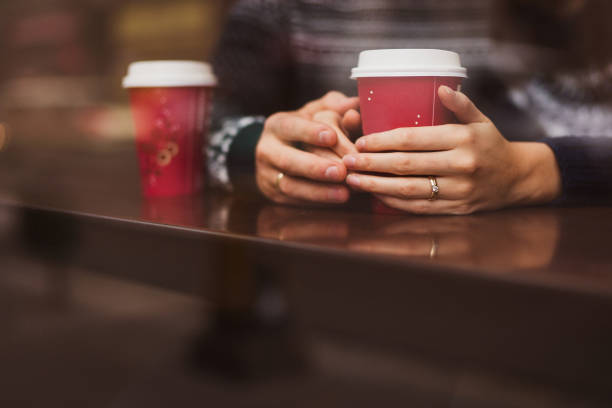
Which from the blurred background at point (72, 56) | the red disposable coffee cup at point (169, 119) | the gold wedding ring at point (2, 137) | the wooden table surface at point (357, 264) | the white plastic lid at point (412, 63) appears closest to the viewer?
the wooden table surface at point (357, 264)

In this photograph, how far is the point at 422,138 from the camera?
0.54 m

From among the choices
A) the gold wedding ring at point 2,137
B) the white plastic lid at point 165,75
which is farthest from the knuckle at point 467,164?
the gold wedding ring at point 2,137

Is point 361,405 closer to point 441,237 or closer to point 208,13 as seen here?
point 441,237

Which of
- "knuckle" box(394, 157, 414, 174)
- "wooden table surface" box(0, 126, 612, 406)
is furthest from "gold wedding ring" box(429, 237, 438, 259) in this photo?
"knuckle" box(394, 157, 414, 174)

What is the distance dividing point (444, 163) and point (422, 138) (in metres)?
0.04

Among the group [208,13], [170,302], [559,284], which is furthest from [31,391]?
[208,13]

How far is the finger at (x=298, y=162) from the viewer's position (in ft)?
1.90

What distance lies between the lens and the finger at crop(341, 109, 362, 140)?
617 millimetres

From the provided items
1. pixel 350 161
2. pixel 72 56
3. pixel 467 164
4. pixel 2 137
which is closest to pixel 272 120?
pixel 350 161

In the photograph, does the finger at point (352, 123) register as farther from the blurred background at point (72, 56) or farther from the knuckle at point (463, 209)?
the blurred background at point (72, 56)

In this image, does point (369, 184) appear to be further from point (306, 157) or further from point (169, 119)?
point (169, 119)

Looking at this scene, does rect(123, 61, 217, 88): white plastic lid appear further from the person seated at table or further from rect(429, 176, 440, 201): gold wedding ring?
rect(429, 176, 440, 201): gold wedding ring

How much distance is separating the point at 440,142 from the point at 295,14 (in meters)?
0.80

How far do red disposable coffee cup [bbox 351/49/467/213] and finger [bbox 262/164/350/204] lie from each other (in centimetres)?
9
